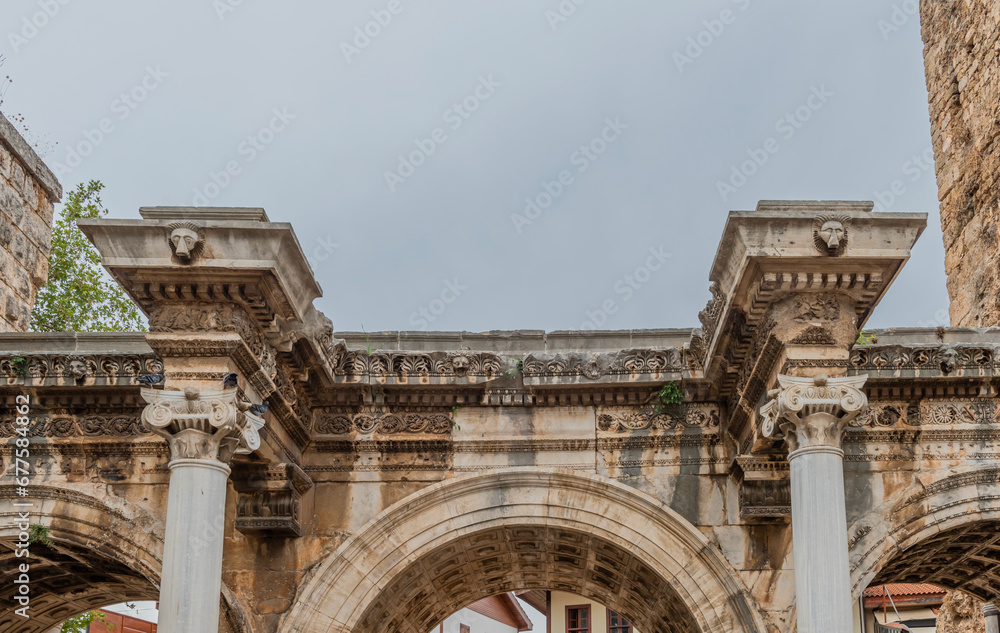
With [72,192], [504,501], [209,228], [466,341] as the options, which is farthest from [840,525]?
[72,192]

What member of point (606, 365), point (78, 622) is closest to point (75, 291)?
point (78, 622)

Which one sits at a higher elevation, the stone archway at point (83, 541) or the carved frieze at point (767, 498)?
the carved frieze at point (767, 498)

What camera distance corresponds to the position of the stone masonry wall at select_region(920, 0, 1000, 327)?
13.3 metres

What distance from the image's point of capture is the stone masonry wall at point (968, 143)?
1326 centimetres

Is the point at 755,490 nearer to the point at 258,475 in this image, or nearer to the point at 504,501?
the point at 504,501

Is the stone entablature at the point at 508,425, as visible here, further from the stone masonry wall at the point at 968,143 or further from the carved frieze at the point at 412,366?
the stone masonry wall at the point at 968,143

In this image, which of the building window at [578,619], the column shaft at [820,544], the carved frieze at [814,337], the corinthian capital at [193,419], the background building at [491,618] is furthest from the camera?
the background building at [491,618]

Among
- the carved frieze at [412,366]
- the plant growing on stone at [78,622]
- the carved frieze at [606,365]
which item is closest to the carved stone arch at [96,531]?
the carved frieze at [412,366]

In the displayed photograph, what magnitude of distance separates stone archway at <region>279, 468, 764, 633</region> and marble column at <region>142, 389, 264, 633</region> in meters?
2.03

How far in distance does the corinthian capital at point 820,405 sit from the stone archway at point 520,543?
2.17m

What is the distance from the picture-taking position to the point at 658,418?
34.7 ft

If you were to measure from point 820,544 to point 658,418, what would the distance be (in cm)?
265

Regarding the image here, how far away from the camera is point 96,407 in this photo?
10.3 meters

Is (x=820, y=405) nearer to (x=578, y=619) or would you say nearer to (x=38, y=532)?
(x=38, y=532)
